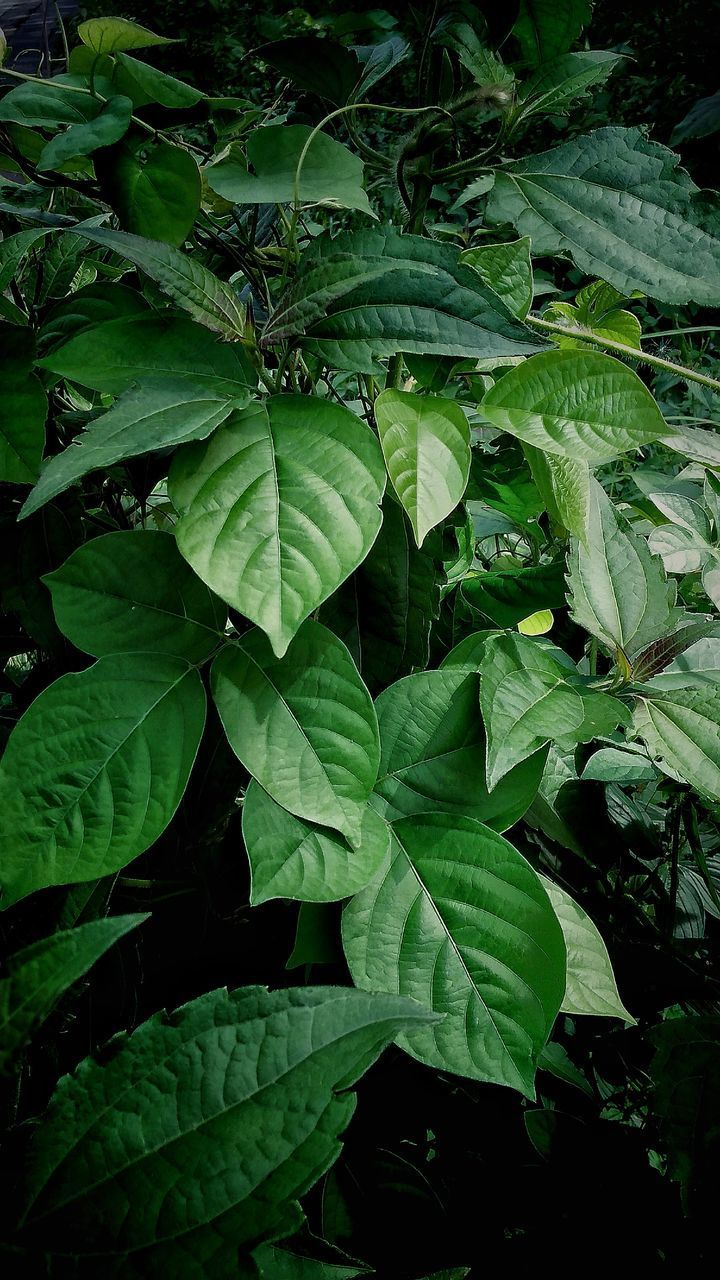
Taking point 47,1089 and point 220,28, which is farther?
point 220,28

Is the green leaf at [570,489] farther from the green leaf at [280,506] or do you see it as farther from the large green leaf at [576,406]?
the green leaf at [280,506]

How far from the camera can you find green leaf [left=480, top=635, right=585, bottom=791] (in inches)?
18.0

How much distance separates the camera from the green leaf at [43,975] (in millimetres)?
284

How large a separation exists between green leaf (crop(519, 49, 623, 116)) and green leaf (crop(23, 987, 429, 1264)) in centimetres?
56

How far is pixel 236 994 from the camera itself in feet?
1.03

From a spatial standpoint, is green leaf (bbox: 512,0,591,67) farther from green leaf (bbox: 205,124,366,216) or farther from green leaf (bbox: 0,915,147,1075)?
green leaf (bbox: 0,915,147,1075)

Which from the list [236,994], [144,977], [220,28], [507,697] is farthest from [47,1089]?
[220,28]

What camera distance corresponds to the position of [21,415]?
1.57 ft

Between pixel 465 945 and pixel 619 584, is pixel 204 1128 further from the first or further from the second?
pixel 619 584

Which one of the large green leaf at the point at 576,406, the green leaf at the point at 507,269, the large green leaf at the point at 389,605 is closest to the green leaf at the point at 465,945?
the large green leaf at the point at 389,605

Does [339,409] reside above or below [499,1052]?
above

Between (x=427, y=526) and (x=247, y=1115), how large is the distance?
28cm

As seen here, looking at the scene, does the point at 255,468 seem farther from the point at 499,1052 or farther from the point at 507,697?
the point at 499,1052

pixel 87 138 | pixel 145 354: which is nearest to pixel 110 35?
pixel 87 138
